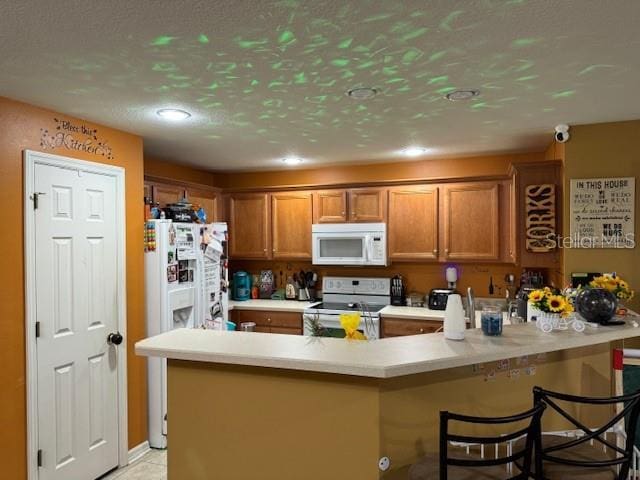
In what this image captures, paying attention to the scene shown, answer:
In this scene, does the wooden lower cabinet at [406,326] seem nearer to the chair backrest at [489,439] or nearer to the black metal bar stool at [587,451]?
the black metal bar stool at [587,451]

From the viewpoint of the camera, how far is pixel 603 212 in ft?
10.4

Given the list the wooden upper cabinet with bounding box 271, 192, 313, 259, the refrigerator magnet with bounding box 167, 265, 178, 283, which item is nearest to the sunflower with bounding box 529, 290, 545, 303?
the refrigerator magnet with bounding box 167, 265, 178, 283

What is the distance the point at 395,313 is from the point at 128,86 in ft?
10.1

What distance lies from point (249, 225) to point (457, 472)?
3.95 meters

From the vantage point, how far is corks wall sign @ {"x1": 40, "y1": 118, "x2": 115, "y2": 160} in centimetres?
279

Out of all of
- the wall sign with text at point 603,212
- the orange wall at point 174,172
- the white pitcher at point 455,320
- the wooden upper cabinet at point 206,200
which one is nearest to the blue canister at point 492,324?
the white pitcher at point 455,320

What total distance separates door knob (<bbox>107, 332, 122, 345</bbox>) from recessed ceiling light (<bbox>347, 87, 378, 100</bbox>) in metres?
2.28

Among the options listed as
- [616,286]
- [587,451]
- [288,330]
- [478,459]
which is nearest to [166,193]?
[288,330]

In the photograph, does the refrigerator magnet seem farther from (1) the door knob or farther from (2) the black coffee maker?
(2) the black coffee maker

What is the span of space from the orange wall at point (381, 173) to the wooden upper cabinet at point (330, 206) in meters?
0.12

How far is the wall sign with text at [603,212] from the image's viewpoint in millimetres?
3115

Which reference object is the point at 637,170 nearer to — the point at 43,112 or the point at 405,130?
the point at 405,130

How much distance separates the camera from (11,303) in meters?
2.56

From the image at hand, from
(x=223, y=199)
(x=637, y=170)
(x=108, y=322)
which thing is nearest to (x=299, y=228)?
(x=223, y=199)
